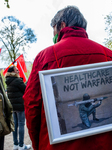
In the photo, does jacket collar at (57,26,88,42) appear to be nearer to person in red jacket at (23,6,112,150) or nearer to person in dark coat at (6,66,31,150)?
person in red jacket at (23,6,112,150)

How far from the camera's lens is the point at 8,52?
78.3ft

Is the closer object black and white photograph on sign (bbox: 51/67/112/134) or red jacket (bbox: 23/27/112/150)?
black and white photograph on sign (bbox: 51/67/112/134)

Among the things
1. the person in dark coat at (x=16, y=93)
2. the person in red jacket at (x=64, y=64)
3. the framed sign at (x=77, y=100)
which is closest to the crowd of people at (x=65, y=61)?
the person in red jacket at (x=64, y=64)

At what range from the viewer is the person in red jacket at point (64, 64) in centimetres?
116

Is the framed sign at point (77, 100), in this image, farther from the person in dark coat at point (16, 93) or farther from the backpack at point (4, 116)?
the person in dark coat at point (16, 93)

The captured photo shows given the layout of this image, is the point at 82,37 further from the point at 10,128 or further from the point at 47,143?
the point at 10,128

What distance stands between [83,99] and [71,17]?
836 mm

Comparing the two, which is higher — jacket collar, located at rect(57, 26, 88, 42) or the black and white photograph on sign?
jacket collar, located at rect(57, 26, 88, 42)

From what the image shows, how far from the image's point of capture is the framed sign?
1.03 meters

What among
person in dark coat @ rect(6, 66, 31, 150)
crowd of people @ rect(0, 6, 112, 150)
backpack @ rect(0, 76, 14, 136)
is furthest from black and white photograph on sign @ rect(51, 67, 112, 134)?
person in dark coat @ rect(6, 66, 31, 150)

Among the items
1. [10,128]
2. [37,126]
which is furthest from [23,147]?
[37,126]

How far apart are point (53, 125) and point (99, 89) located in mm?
427

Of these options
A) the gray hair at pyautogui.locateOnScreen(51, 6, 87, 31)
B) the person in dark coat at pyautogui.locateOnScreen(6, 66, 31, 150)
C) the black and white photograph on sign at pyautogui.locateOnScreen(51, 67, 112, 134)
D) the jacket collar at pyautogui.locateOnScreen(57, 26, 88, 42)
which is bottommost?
the person in dark coat at pyautogui.locateOnScreen(6, 66, 31, 150)

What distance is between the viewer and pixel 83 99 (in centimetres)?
108
